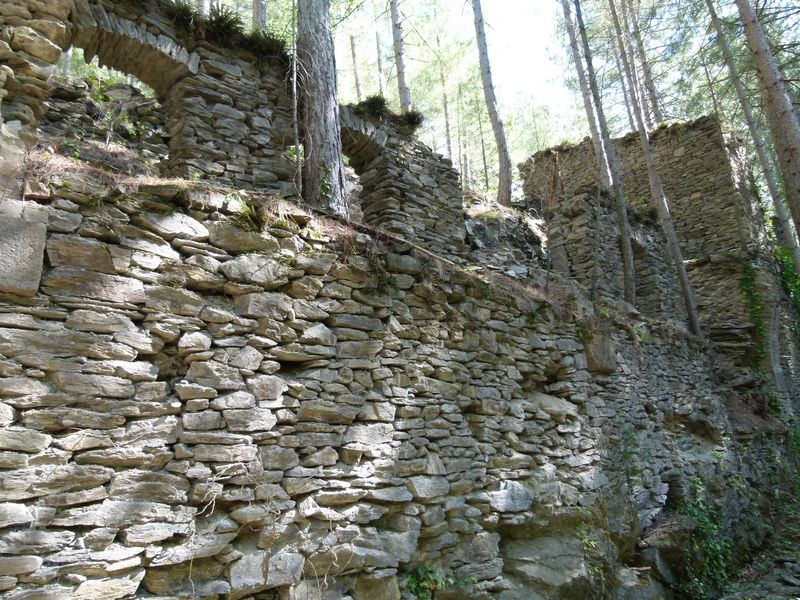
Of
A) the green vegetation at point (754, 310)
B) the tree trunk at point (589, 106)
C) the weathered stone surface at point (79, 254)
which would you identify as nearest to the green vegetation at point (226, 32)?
the weathered stone surface at point (79, 254)

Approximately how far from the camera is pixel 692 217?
1300 cm

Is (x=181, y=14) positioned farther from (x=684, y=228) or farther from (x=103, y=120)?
(x=684, y=228)

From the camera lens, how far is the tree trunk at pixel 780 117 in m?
5.52

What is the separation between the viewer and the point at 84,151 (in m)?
6.47

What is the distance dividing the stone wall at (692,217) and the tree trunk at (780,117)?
377 centimetres

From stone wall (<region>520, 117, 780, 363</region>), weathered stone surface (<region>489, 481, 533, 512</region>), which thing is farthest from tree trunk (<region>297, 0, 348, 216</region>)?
stone wall (<region>520, 117, 780, 363</region>)

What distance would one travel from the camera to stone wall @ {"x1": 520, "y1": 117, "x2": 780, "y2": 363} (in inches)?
408

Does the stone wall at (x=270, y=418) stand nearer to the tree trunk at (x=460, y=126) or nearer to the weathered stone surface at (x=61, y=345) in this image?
the weathered stone surface at (x=61, y=345)

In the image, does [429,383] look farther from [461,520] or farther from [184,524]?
[184,524]

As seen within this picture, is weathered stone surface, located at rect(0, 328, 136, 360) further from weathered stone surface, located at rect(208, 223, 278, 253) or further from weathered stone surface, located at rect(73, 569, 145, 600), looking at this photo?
weathered stone surface, located at rect(73, 569, 145, 600)

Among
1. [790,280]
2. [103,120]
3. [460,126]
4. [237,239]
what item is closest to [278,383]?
[237,239]

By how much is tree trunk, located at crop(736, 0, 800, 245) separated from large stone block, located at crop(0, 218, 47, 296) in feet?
22.1

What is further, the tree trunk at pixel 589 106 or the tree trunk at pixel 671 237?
the tree trunk at pixel 589 106

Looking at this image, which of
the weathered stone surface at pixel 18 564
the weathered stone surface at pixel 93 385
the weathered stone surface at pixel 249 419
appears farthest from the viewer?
the weathered stone surface at pixel 249 419
